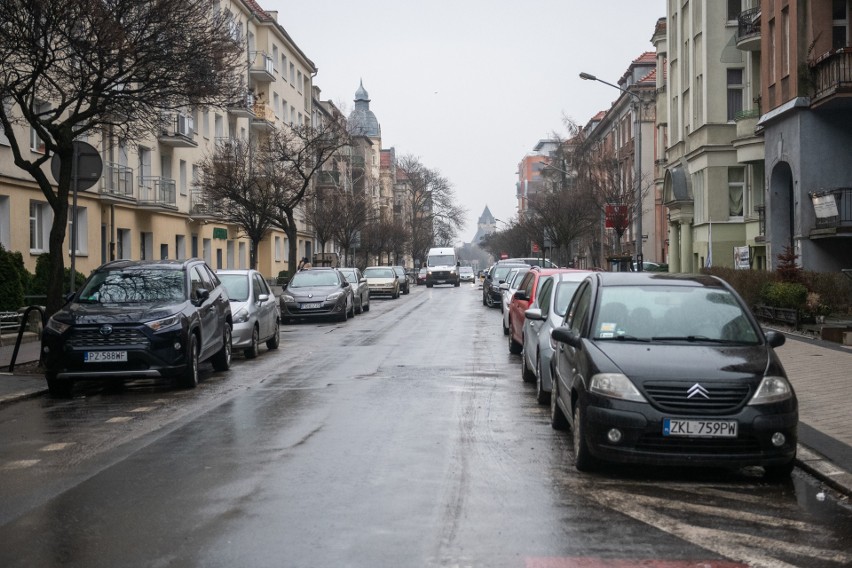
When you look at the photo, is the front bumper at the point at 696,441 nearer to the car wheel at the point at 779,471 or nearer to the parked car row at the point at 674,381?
the parked car row at the point at 674,381

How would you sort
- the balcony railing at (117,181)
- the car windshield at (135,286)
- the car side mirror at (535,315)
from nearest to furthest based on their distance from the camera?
the car side mirror at (535,315) < the car windshield at (135,286) < the balcony railing at (117,181)

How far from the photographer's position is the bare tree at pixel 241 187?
4031cm

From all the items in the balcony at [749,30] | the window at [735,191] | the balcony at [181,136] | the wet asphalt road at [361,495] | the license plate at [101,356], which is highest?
the balcony at [749,30]

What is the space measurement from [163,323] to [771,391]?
8135 mm

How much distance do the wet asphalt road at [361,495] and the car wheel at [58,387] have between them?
692 millimetres

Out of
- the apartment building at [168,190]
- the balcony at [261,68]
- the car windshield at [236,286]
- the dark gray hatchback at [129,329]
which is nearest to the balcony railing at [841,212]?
the apartment building at [168,190]

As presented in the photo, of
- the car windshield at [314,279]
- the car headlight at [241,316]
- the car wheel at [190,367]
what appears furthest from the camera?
the car windshield at [314,279]

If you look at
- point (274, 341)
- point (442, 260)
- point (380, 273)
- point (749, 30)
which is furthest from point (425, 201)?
point (274, 341)

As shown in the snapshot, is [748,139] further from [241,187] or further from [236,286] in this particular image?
[236,286]

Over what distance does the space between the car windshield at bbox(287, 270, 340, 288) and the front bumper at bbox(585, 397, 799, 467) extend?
2367 cm

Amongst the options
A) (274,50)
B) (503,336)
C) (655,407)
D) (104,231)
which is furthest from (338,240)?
(655,407)

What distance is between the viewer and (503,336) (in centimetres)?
2288

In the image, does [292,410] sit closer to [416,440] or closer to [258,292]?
[416,440]

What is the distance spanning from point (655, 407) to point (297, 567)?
316 cm
